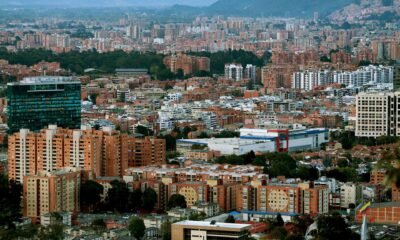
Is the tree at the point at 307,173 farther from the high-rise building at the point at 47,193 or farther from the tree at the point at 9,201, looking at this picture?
the tree at the point at 9,201

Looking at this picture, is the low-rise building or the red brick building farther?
the red brick building

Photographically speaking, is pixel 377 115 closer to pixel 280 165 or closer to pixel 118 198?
pixel 280 165

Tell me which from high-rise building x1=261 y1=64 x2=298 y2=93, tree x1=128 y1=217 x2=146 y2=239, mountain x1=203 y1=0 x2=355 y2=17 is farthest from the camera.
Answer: mountain x1=203 y1=0 x2=355 y2=17

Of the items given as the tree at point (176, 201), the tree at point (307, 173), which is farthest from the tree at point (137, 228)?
the tree at point (307, 173)

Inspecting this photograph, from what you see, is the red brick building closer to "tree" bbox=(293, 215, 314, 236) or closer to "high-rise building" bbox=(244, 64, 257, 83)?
"tree" bbox=(293, 215, 314, 236)

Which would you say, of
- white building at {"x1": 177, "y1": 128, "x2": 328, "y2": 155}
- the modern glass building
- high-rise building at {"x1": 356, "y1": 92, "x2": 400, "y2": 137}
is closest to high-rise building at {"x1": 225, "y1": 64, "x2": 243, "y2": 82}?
high-rise building at {"x1": 356, "y1": 92, "x2": 400, "y2": 137}

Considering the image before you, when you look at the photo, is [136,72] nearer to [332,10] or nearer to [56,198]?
[56,198]

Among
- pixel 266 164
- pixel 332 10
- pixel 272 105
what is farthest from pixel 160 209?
pixel 332 10
